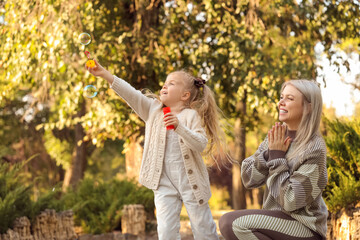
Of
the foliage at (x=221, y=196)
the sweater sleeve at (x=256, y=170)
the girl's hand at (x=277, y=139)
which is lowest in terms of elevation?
the foliage at (x=221, y=196)

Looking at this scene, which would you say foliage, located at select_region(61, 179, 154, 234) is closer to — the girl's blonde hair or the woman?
the girl's blonde hair

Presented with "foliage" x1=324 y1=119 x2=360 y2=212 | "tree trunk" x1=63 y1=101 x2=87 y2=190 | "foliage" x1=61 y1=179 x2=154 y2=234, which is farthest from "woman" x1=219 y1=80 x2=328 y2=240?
"tree trunk" x1=63 y1=101 x2=87 y2=190

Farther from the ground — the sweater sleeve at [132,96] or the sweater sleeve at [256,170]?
the sweater sleeve at [132,96]

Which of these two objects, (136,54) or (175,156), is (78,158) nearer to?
(136,54)

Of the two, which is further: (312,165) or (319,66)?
(319,66)

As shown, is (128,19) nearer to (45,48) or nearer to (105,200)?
(45,48)

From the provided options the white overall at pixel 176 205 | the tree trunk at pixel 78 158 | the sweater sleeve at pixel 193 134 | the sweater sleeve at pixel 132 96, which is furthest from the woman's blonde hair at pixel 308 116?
the tree trunk at pixel 78 158

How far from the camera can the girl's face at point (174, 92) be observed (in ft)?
11.9

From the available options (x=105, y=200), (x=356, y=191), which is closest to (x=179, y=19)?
(x=105, y=200)

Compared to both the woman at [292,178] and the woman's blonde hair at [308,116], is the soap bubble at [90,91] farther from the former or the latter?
the woman's blonde hair at [308,116]

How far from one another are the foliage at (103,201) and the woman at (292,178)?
421 centimetres

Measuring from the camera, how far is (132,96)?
3.57 meters

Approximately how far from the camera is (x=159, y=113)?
12.0ft

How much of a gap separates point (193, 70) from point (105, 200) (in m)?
2.31
